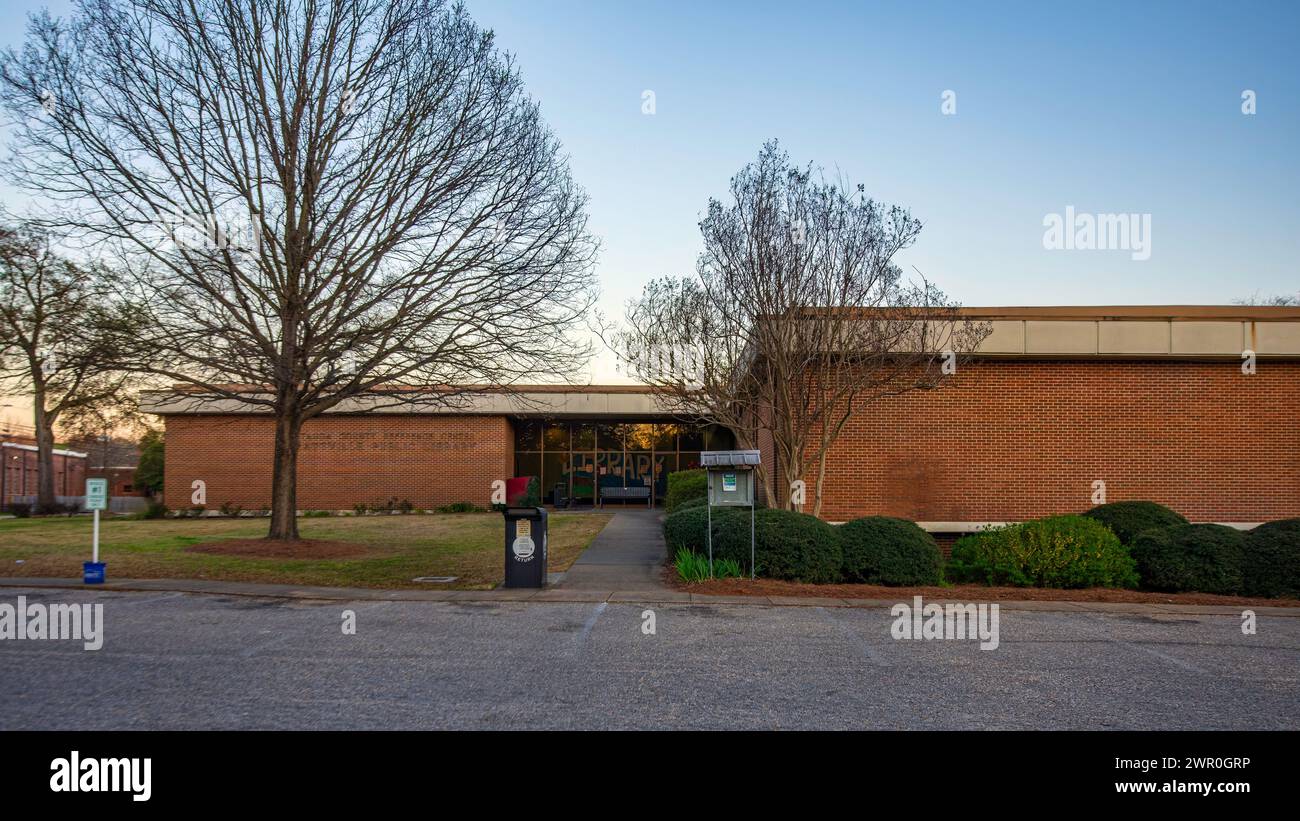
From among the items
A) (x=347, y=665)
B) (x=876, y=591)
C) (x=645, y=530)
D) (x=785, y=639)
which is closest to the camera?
(x=347, y=665)

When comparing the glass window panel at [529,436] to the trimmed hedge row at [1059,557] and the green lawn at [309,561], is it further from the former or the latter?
the trimmed hedge row at [1059,557]

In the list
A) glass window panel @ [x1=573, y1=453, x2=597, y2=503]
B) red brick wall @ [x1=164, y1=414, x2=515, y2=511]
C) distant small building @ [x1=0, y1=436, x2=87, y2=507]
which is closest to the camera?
red brick wall @ [x1=164, y1=414, x2=515, y2=511]

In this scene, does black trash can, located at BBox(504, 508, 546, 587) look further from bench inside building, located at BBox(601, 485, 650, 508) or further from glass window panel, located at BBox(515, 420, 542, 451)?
glass window panel, located at BBox(515, 420, 542, 451)

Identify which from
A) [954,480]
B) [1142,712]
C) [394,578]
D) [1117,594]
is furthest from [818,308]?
[1142,712]

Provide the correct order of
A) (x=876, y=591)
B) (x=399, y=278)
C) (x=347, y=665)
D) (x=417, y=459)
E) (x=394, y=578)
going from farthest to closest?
(x=417, y=459)
(x=399, y=278)
(x=394, y=578)
(x=876, y=591)
(x=347, y=665)

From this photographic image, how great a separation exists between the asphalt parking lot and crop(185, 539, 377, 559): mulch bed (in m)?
4.83

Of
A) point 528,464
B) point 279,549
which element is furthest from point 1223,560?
point 528,464

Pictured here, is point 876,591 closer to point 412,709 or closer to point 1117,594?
point 1117,594

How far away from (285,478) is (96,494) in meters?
4.16

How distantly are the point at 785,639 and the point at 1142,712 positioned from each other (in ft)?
11.7

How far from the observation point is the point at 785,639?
9273 millimetres

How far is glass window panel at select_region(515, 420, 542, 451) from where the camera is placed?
3616 cm

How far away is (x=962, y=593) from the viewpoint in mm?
12523

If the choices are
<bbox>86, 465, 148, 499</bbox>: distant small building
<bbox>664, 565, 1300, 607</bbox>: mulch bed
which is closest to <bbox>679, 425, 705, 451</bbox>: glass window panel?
<bbox>664, 565, 1300, 607</bbox>: mulch bed
